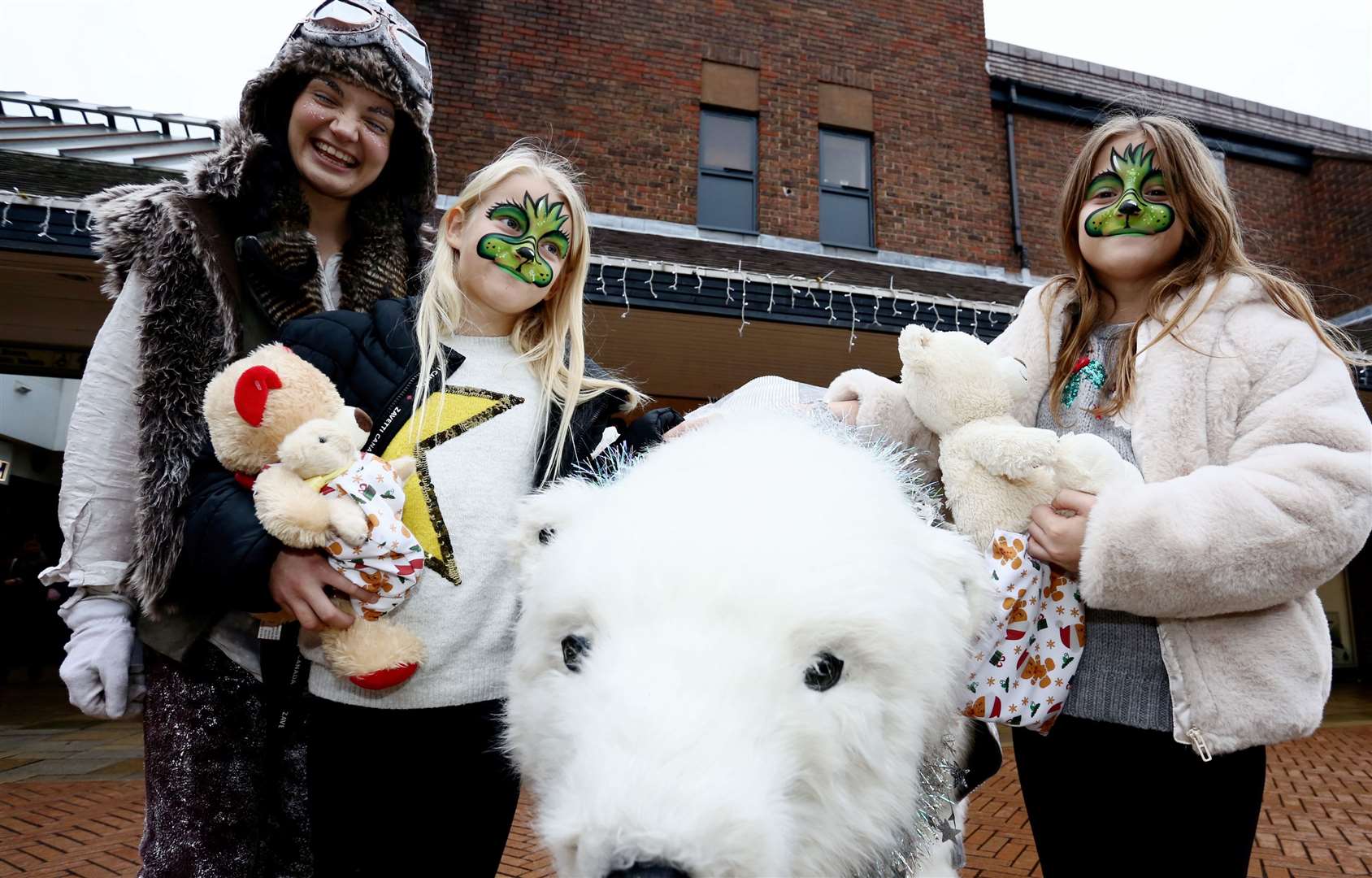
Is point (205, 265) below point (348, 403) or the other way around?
the other way around

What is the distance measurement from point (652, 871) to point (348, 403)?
1.32 meters

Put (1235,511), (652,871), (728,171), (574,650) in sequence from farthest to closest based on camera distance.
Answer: (728,171)
(1235,511)
(574,650)
(652,871)

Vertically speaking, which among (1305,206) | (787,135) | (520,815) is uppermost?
(1305,206)

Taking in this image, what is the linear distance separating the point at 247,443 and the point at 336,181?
2.97ft

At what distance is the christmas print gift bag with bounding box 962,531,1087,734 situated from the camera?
132 cm

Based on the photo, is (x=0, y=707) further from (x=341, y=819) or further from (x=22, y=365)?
(x=341, y=819)

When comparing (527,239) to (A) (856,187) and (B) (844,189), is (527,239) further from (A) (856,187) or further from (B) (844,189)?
(A) (856,187)

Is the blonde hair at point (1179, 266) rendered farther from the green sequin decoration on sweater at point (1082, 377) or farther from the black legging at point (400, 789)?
the black legging at point (400, 789)

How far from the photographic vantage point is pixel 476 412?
1.67 meters

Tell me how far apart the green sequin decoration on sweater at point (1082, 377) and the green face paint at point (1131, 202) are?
0.31m

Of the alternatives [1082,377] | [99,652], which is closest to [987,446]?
[1082,377]

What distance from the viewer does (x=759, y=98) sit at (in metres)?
9.20

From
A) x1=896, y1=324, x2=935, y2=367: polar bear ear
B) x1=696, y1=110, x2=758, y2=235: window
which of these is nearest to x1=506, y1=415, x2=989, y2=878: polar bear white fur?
x1=896, y1=324, x2=935, y2=367: polar bear ear

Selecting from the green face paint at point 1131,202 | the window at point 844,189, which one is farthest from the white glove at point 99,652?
the window at point 844,189
